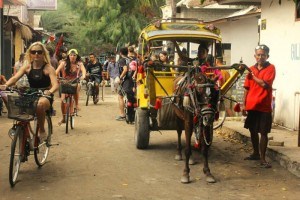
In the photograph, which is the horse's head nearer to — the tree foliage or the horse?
the horse

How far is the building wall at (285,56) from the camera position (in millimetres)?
11492

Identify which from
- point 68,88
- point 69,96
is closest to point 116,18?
point 69,96

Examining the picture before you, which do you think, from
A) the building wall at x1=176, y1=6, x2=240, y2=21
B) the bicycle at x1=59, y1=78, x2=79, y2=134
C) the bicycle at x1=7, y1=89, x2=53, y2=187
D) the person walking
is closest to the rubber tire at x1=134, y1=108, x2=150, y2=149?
the bicycle at x1=7, y1=89, x2=53, y2=187

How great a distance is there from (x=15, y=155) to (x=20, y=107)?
2.22 feet

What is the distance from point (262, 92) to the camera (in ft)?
26.5

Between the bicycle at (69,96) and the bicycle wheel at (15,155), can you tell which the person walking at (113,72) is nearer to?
the bicycle at (69,96)

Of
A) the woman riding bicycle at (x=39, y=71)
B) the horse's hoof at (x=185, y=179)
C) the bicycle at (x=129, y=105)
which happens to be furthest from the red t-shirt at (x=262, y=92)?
the bicycle at (x=129, y=105)

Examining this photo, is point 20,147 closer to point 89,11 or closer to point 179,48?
point 179,48

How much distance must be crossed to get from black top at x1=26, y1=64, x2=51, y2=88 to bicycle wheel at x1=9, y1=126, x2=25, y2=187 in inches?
34.4

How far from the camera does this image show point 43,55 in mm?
7453

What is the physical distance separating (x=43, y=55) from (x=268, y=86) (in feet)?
11.6

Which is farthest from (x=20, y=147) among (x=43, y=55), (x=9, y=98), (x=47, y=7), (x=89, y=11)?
(x=89, y=11)

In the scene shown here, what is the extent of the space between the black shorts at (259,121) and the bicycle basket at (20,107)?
3684 mm

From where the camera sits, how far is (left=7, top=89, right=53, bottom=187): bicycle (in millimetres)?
6617
